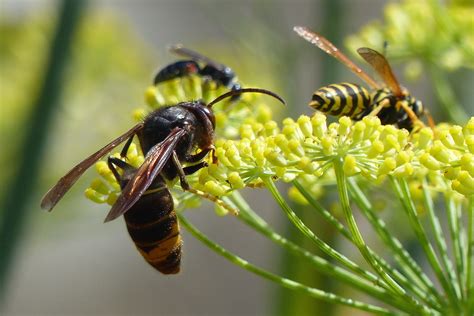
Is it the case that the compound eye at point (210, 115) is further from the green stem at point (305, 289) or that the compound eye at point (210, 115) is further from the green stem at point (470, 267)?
the green stem at point (470, 267)

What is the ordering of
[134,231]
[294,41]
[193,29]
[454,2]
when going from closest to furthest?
1. [134,231]
2. [454,2]
3. [294,41]
4. [193,29]

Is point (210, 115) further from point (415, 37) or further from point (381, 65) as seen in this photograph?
point (415, 37)

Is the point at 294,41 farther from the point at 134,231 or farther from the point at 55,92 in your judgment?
the point at 134,231

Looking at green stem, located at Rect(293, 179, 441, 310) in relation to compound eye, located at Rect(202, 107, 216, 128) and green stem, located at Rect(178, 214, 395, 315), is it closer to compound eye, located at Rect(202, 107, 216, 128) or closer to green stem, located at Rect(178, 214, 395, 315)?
green stem, located at Rect(178, 214, 395, 315)

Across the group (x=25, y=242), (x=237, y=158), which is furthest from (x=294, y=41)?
(x=237, y=158)

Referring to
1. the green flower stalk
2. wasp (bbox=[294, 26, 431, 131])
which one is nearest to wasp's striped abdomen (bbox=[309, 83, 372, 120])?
wasp (bbox=[294, 26, 431, 131])

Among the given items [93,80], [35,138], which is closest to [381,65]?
[35,138]

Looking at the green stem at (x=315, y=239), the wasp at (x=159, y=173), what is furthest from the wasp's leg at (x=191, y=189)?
the green stem at (x=315, y=239)
